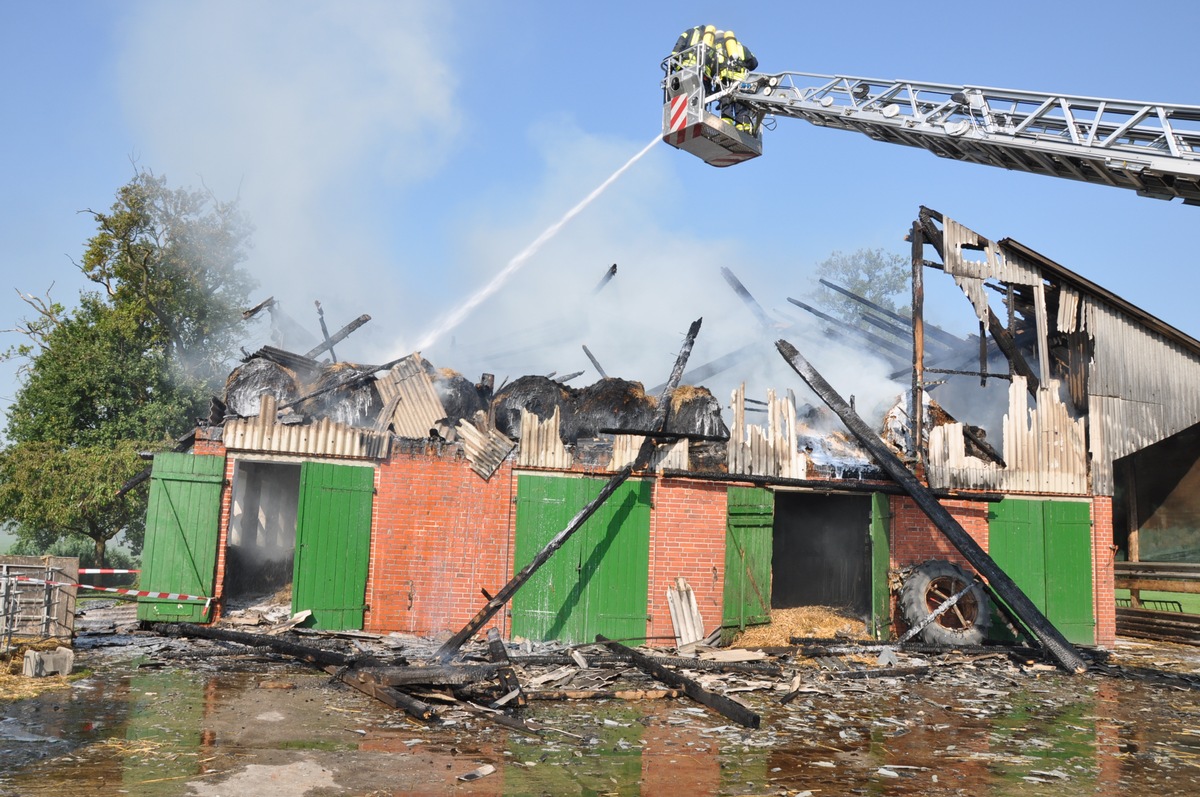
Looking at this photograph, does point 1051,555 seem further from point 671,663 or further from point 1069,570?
point 671,663

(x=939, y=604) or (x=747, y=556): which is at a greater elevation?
(x=747, y=556)

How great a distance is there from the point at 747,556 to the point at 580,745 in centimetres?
717

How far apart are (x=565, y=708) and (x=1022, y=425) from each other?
10.9 meters

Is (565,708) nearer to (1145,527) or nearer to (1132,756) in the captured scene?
(1132,756)

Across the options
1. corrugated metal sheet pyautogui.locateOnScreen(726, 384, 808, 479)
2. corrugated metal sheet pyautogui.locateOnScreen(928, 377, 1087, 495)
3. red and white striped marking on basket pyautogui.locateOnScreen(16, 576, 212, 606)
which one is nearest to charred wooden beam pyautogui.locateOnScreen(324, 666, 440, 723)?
red and white striped marking on basket pyautogui.locateOnScreen(16, 576, 212, 606)

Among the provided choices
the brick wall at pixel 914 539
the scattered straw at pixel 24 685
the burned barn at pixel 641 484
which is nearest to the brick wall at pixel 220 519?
the burned barn at pixel 641 484

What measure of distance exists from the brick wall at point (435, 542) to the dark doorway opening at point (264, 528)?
14.5 ft

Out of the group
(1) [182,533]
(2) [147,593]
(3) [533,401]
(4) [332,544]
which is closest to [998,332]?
(3) [533,401]

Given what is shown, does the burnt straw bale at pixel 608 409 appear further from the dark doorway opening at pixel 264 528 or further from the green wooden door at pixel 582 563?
the dark doorway opening at pixel 264 528

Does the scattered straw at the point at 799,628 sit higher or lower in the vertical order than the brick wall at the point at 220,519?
lower

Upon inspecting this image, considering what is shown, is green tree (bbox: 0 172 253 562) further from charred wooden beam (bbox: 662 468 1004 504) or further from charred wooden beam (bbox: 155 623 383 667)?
charred wooden beam (bbox: 662 468 1004 504)

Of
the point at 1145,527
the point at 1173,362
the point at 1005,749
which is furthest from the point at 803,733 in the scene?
the point at 1145,527

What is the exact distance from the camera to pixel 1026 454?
52.6 ft

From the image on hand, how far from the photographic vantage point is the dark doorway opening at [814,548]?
18.7 m
